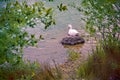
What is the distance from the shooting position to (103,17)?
4.75 m

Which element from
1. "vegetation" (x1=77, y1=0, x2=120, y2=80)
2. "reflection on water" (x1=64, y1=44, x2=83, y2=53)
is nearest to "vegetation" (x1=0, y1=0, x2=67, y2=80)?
"vegetation" (x1=77, y1=0, x2=120, y2=80)

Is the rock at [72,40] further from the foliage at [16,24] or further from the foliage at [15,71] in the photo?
the foliage at [16,24]

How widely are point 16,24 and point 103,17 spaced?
191 centimetres

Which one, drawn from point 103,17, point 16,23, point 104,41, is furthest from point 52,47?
point 16,23

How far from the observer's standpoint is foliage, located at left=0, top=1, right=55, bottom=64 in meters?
3.11

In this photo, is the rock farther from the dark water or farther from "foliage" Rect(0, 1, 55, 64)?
"foliage" Rect(0, 1, 55, 64)

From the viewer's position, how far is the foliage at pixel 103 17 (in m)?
4.54

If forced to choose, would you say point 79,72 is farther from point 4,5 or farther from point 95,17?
point 4,5

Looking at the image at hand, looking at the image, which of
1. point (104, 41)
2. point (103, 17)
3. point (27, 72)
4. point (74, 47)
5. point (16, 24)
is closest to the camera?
point (16, 24)

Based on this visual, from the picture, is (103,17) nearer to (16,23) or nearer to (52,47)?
(16,23)

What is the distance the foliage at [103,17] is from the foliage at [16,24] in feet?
3.74

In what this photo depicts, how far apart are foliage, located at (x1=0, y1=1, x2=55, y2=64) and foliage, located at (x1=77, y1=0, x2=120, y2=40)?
1140 millimetres

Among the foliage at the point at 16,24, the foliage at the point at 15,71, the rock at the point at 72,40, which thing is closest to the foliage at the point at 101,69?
the foliage at the point at 15,71

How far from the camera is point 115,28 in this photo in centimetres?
477
